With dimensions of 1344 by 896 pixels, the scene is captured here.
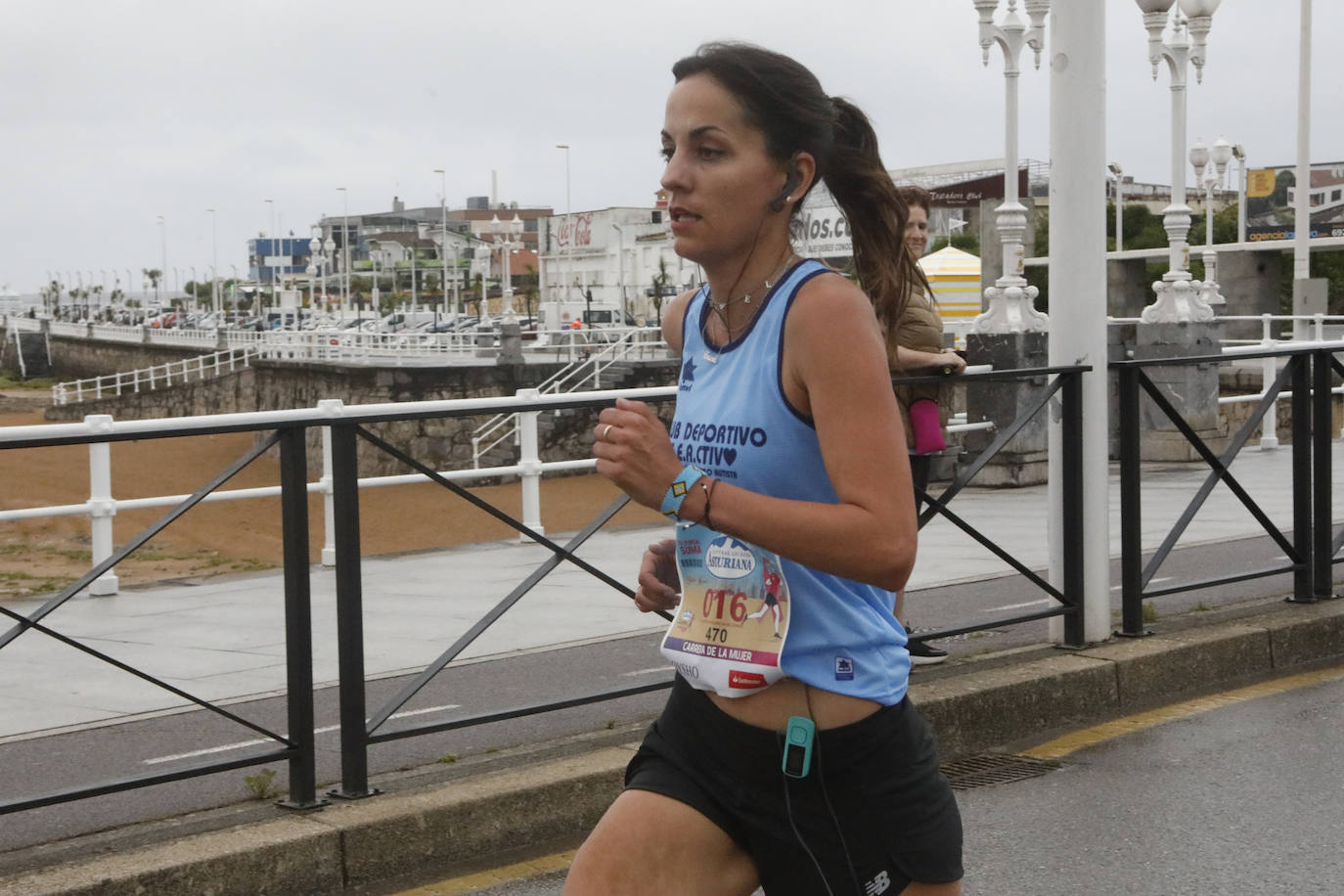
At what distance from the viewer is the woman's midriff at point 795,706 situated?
2.17 metres

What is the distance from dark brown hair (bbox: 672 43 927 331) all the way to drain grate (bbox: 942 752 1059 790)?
10.0 ft

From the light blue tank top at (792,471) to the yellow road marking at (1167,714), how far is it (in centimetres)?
365

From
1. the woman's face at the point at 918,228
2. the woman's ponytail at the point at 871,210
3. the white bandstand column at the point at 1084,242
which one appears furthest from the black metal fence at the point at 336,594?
the woman's ponytail at the point at 871,210

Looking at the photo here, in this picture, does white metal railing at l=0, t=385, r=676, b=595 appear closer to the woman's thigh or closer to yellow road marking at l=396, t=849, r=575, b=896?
the woman's thigh

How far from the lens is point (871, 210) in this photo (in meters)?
2.44

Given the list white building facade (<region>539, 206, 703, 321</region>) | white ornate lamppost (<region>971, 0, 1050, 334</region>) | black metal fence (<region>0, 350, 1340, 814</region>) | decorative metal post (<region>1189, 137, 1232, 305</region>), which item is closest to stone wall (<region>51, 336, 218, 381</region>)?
white building facade (<region>539, 206, 703, 321</region>)

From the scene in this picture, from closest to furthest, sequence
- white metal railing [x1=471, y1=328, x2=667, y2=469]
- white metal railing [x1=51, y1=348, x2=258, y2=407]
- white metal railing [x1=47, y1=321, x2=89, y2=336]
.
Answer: white metal railing [x1=471, y1=328, x2=667, y2=469]
white metal railing [x1=51, y1=348, x2=258, y2=407]
white metal railing [x1=47, y1=321, x2=89, y2=336]

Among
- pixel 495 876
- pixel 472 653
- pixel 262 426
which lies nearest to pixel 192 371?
pixel 472 653

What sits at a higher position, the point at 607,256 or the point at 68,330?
the point at 607,256

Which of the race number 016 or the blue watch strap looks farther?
the race number 016

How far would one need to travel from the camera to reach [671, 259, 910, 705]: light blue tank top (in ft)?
6.95

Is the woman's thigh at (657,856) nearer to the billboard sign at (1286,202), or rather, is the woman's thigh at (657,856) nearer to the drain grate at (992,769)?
the drain grate at (992,769)

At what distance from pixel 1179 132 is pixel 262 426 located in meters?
18.5

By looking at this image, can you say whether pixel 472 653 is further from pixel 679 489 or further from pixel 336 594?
pixel 679 489
